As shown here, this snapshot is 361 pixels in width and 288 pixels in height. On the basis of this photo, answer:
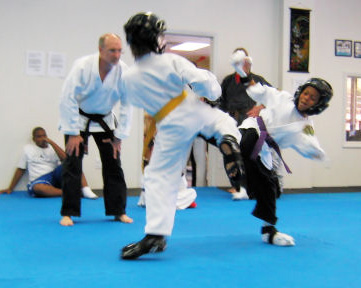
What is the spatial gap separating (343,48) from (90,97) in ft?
18.2

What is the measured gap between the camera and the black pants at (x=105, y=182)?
3.81 metres

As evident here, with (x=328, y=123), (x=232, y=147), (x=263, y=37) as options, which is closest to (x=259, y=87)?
(x=232, y=147)

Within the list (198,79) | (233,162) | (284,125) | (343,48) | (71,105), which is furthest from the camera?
(343,48)

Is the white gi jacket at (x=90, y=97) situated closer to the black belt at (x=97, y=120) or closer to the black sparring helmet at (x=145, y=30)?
the black belt at (x=97, y=120)

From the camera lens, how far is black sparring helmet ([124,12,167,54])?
256cm

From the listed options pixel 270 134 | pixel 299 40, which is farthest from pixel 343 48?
pixel 270 134

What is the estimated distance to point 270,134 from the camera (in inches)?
124

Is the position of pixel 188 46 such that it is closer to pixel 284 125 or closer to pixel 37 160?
pixel 37 160

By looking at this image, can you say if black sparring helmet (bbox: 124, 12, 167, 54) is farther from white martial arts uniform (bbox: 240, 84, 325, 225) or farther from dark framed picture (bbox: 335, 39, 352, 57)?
dark framed picture (bbox: 335, 39, 352, 57)

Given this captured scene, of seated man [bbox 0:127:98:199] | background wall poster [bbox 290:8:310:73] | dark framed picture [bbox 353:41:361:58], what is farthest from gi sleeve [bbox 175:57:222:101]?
dark framed picture [bbox 353:41:361:58]

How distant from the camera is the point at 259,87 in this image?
10.7 feet

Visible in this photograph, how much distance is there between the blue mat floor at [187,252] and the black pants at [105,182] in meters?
0.14

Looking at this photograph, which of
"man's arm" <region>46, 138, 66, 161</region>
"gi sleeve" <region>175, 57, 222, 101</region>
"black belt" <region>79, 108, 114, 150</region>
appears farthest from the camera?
"man's arm" <region>46, 138, 66, 161</region>

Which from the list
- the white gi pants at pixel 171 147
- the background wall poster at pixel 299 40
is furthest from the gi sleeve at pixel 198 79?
the background wall poster at pixel 299 40
